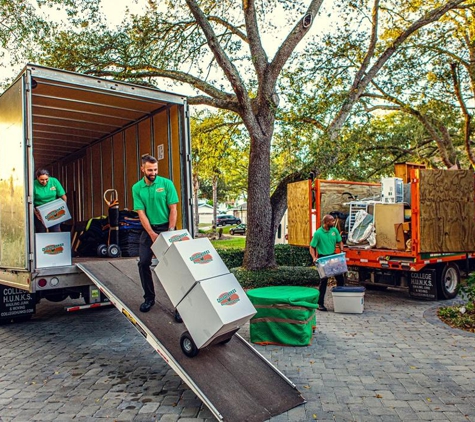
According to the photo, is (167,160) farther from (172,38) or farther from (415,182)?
(172,38)

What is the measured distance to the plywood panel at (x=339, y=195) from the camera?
443 inches

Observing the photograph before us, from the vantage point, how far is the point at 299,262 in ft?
48.1

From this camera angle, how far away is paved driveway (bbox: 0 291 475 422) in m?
4.24

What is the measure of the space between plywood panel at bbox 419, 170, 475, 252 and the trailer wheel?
432 mm

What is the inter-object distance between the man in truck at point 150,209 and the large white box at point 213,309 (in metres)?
1.02

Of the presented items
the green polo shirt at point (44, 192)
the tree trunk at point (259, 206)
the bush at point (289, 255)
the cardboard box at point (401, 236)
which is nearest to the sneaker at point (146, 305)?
the green polo shirt at point (44, 192)

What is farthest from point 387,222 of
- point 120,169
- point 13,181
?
point 13,181

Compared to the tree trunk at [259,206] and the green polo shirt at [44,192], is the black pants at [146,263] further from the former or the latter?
the tree trunk at [259,206]

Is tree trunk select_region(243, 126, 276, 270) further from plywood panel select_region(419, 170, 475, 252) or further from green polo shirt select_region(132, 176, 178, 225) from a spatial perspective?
green polo shirt select_region(132, 176, 178, 225)

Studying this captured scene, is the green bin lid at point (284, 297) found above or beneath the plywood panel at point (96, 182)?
beneath

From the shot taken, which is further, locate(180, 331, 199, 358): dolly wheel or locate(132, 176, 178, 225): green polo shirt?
locate(132, 176, 178, 225): green polo shirt

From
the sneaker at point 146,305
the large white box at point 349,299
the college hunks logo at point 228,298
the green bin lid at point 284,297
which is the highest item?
the college hunks logo at point 228,298

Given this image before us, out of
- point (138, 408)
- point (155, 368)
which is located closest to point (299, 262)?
point (155, 368)

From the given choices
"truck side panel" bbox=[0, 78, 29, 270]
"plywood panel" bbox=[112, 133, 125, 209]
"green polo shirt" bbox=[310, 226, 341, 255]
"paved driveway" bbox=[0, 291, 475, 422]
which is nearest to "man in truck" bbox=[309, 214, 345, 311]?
"green polo shirt" bbox=[310, 226, 341, 255]
